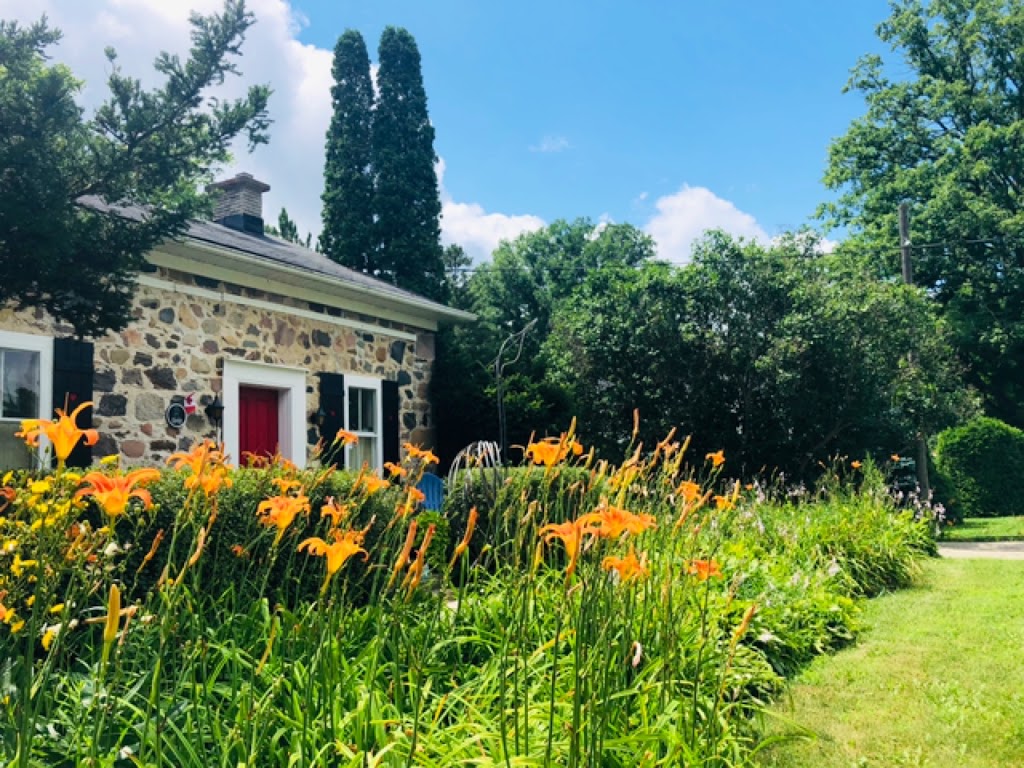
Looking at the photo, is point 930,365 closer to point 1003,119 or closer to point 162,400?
point 162,400

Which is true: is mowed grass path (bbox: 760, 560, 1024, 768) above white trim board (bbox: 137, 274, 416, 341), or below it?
below

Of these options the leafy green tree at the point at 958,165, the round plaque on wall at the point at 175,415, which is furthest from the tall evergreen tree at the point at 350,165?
the leafy green tree at the point at 958,165

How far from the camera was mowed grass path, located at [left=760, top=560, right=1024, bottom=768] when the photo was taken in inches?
107

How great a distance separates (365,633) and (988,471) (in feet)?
45.9

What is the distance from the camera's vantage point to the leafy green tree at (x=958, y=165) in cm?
1755

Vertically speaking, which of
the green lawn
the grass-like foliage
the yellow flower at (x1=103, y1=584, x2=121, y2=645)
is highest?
the yellow flower at (x1=103, y1=584, x2=121, y2=645)

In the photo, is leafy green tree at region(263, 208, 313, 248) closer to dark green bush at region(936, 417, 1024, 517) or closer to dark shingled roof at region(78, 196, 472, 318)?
dark shingled roof at region(78, 196, 472, 318)

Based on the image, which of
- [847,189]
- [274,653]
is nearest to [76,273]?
[274,653]

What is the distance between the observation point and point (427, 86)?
17.1 meters

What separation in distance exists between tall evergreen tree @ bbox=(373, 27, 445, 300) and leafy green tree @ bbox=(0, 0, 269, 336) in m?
10.8

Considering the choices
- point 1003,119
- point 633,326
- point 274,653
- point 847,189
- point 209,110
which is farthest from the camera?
point 847,189

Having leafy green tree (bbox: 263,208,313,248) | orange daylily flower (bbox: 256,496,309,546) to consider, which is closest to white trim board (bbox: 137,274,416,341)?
orange daylily flower (bbox: 256,496,309,546)

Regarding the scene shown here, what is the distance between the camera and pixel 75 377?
6.25 m

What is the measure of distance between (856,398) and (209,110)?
846 cm
